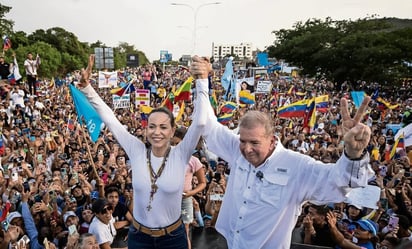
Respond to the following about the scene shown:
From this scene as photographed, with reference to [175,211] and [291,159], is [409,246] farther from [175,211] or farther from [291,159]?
[175,211]

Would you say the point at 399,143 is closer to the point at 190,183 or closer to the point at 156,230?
the point at 190,183

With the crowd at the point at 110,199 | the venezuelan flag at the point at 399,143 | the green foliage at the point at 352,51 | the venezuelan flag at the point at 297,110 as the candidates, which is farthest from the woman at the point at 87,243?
the green foliage at the point at 352,51

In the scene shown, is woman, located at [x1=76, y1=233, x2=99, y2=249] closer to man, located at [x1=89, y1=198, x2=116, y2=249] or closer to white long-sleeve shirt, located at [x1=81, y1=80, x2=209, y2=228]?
man, located at [x1=89, y1=198, x2=116, y2=249]

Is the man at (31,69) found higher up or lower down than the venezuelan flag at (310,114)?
higher up

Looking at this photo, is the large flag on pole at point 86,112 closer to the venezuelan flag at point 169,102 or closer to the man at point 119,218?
the man at point 119,218

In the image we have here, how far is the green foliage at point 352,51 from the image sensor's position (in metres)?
28.1

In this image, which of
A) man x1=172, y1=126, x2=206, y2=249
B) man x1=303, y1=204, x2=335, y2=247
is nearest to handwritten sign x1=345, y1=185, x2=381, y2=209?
man x1=303, y1=204, x2=335, y2=247

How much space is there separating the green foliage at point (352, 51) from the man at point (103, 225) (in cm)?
2767

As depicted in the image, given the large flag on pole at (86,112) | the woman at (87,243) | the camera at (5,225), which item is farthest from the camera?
the large flag on pole at (86,112)

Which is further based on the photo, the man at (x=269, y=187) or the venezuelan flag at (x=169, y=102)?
the venezuelan flag at (x=169, y=102)

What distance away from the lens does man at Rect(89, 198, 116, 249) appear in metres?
3.80

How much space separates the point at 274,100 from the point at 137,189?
1579 cm

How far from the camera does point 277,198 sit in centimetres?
206

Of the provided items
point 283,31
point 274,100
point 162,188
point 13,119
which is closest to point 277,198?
point 162,188
